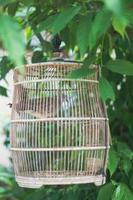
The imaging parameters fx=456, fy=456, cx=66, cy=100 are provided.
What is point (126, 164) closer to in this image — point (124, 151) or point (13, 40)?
point (124, 151)

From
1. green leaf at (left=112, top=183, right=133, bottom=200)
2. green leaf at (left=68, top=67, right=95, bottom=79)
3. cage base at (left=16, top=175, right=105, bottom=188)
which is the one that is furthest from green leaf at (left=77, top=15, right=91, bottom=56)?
green leaf at (left=112, top=183, right=133, bottom=200)

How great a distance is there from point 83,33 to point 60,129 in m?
0.30

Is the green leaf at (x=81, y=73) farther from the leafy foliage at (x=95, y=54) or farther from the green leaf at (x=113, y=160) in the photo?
the green leaf at (x=113, y=160)

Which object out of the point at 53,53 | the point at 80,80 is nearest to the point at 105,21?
the point at 80,80

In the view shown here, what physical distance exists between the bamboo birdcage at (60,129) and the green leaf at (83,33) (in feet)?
0.72

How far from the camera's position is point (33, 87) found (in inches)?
38.2

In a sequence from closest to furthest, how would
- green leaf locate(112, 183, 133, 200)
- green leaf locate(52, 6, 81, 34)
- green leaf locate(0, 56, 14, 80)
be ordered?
green leaf locate(52, 6, 81, 34) → green leaf locate(112, 183, 133, 200) → green leaf locate(0, 56, 14, 80)

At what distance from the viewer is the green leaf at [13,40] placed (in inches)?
15.7

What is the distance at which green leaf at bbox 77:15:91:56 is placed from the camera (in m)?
0.66

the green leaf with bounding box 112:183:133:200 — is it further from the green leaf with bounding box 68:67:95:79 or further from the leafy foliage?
the green leaf with bounding box 68:67:95:79

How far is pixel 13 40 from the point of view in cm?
41

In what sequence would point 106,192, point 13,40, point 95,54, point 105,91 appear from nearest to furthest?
point 13,40, point 105,91, point 95,54, point 106,192

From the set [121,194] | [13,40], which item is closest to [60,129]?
[121,194]

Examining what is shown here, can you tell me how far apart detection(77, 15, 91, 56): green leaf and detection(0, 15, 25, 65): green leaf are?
0.21m
